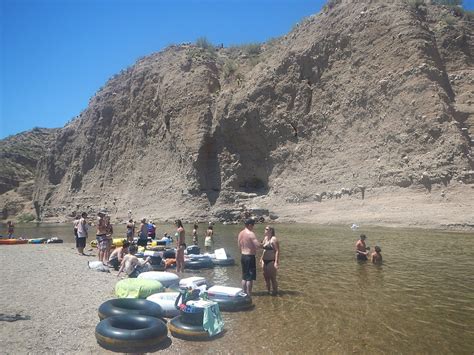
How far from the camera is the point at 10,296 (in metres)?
8.62

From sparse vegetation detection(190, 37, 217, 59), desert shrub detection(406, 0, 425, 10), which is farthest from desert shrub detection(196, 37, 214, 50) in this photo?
desert shrub detection(406, 0, 425, 10)

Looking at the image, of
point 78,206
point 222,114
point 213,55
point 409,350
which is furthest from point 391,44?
point 78,206

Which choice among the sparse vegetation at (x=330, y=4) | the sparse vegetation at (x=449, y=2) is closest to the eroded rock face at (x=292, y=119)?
the sparse vegetation at (x=330, y=4)

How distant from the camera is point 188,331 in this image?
21.9 feet

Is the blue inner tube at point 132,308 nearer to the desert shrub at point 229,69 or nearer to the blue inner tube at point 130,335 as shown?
the blue inner tube at point 130,335

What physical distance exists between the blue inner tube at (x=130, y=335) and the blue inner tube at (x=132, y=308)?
0.65 metres

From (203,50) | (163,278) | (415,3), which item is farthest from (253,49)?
(163,278)

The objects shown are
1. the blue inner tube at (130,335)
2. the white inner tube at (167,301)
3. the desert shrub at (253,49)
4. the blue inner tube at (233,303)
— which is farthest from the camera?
the desert shrub at (253,49)

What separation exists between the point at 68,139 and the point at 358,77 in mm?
49836

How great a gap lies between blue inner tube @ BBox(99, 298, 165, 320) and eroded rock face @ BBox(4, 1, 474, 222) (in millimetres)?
23296

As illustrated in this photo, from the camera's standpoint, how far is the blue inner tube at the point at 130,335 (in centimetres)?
600

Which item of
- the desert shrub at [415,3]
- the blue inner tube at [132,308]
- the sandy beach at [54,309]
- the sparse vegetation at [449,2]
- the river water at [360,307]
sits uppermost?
the sparse vegetation at [449,2]

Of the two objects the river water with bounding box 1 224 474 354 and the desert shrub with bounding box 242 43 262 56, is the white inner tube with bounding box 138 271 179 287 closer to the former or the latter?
the river water with bounding box 1 224 474 354

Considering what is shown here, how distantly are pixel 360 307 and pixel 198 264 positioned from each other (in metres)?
6.52
